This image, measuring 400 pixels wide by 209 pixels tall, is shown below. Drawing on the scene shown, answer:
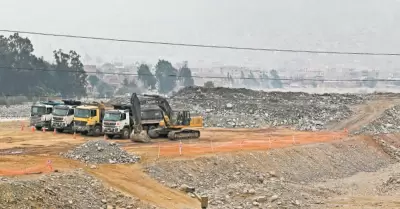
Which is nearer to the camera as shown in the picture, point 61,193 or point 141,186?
point 61,193

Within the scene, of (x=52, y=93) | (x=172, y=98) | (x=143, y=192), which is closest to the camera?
(x=143, y=192)

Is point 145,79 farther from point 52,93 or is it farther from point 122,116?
point 122,116

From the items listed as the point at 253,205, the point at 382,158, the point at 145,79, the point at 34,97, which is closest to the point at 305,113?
the point at 382,158

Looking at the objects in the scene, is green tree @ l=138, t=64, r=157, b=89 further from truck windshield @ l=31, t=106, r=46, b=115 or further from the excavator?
the excavator

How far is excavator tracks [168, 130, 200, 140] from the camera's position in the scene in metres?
41.3


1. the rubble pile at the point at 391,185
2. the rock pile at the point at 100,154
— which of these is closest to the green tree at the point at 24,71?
the rock pile at the point at 100,154

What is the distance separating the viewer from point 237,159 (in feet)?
112

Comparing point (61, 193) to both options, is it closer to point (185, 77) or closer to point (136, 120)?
point (136, 120)

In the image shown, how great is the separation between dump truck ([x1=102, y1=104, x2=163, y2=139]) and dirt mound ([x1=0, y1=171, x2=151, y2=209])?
15169 mm

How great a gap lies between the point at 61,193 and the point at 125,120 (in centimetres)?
1873

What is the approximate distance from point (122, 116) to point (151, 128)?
230cm

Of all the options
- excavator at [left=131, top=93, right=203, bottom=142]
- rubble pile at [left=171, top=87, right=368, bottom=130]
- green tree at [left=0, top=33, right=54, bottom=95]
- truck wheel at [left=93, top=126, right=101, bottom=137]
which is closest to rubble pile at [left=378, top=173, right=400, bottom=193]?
excavator at [left=131, top=93, right=203, bottom=142]

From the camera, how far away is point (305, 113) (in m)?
61.1

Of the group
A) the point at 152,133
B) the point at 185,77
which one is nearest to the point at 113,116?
the point at 152,133
